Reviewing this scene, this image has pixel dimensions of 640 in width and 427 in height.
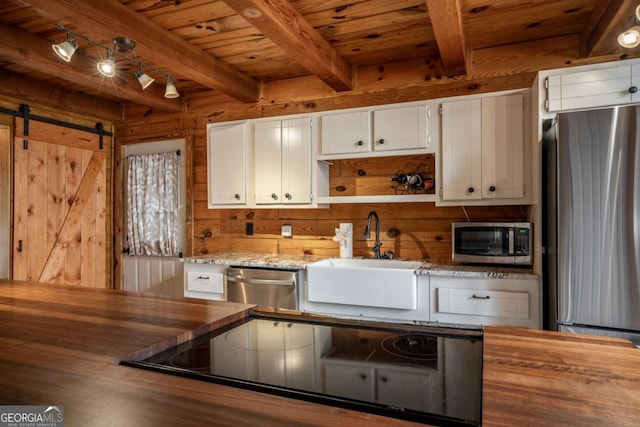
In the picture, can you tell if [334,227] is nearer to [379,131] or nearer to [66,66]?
[379,131]

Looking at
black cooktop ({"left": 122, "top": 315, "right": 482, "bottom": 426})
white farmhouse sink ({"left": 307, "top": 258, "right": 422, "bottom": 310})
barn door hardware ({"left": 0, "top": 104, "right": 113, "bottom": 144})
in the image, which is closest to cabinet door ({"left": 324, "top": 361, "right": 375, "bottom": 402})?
black cooktop ({"left": 122, "top": 315, "right": 482, "bottom": 426})

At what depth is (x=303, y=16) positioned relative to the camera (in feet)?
8.05

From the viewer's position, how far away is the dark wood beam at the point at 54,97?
11.0 feet

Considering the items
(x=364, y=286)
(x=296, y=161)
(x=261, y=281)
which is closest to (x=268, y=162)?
(x=296, y=161)

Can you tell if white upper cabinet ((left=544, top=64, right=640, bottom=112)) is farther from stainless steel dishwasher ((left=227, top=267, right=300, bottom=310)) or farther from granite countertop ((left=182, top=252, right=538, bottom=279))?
stainless steel dishwasher ((left=227, top=267, right=300, bottom=310))

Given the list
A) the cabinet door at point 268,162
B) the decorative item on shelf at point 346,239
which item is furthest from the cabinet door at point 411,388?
the cabinet door at point 268,162

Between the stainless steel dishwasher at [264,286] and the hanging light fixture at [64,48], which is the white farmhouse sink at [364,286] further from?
the hanging light fixture at [64,48]

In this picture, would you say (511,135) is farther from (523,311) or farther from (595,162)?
(523,311)

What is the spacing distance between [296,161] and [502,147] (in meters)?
1.49

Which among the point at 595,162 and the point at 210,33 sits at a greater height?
the point at 210,33

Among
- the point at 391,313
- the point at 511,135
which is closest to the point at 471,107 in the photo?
the point at 511,135

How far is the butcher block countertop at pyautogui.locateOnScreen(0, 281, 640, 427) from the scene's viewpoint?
2.13 ft

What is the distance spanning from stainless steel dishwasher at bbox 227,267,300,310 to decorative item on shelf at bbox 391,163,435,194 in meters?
1.03

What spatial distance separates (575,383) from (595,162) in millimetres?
1583
